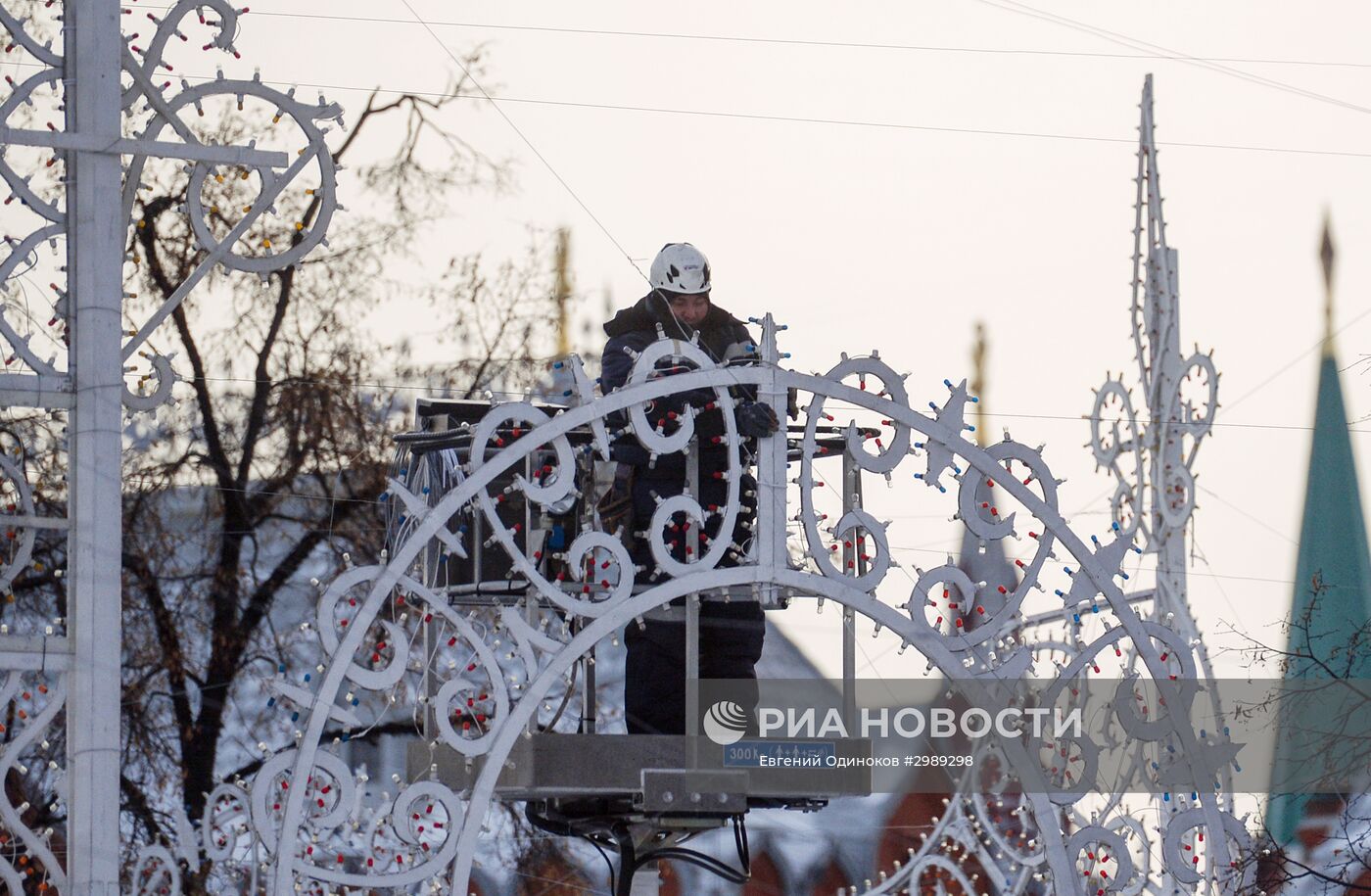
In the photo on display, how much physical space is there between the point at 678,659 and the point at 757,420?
136 centimetres

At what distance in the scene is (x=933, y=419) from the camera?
1077 centimetres

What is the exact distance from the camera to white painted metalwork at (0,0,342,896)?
8789 mm

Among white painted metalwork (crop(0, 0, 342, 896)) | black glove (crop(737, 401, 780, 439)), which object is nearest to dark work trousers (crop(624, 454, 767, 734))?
black glove (crop(737, 401, 780, 439))

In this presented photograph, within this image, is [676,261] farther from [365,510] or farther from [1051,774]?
[365,510]

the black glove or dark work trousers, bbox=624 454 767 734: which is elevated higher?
the black glove

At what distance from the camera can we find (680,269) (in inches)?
443

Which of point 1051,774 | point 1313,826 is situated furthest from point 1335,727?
point 1313,826

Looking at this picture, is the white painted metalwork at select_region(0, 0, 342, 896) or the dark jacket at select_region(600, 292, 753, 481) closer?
the white painted metalwork at select_region(0, 0, 342, 896)

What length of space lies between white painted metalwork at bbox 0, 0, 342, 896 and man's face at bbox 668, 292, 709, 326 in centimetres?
221

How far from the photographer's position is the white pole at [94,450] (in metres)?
8.79

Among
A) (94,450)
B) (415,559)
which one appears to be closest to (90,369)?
(94,450)

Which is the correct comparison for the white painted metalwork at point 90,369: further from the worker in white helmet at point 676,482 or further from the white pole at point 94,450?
the worker in white helmet at point 676,482

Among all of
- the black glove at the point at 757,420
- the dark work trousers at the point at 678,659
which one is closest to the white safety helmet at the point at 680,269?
the black glove at the point at 757,420

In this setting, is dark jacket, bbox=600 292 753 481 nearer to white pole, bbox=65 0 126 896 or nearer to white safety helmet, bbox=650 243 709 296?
white safety helmet, bbox=650 243 709 296
